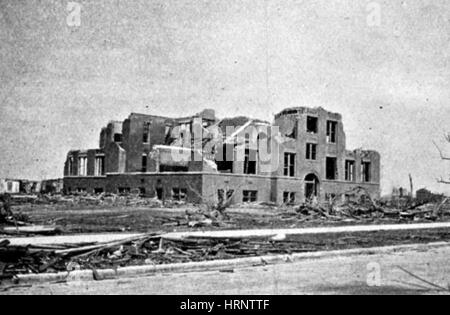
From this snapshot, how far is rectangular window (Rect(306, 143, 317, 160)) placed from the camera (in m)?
49.2

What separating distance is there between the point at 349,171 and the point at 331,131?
5.66m

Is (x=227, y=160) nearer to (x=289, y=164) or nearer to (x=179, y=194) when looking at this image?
(x=289, y=164)

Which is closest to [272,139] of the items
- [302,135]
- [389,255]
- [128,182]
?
[302,135]

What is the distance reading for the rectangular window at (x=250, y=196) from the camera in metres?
44.8

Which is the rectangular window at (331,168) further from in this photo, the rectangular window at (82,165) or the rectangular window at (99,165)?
the rectangular window at (82,165)

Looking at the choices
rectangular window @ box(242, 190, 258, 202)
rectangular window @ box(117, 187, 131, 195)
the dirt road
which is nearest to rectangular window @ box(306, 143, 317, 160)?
rectangular window @ box(242, 190, 258, 202)

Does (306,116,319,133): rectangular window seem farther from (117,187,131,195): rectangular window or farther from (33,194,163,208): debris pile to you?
(117,187,131,195): rectangular window

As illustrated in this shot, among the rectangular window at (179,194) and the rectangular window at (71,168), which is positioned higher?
the rectangular window at (71,168)

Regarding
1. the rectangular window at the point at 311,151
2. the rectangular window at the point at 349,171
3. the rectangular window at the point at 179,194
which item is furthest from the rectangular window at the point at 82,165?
the rectangular window at the point at 349,171

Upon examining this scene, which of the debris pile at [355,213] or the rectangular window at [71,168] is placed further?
the rectangular window at [71,168]
